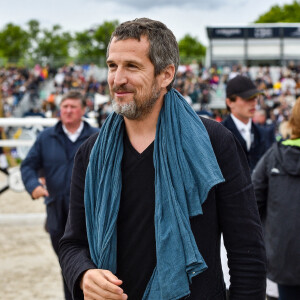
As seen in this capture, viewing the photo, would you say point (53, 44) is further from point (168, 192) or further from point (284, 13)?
point (168, 192)

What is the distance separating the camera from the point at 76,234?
A: 1.97 meters

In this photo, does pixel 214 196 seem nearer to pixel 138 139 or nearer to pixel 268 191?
pixel 138 139

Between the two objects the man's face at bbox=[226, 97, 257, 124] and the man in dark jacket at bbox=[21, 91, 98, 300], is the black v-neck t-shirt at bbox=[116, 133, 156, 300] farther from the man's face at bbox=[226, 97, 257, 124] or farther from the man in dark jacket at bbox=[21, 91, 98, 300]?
the man in dark jacket at bbox=[21, 91, 98, 300]

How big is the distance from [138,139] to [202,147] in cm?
28

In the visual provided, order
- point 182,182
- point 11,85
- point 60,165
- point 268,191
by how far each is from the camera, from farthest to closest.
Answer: point 11,85
point 60,165
point 268,191
point 182,182

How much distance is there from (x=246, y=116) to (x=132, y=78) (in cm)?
263

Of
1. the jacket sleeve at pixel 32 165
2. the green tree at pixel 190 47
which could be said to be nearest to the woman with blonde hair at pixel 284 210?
the jacket sleeve at pixel 32 165

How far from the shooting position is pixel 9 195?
10.9 metres

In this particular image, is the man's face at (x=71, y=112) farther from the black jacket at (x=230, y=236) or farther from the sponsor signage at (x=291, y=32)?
the sponsor signage at (x=291, y=32)

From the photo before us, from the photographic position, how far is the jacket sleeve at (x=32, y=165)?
455cm

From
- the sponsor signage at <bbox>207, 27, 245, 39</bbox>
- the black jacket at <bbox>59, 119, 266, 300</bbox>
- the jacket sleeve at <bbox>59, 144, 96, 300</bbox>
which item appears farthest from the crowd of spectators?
the black jacket at <bbox>59, 119, 266, 300</bbox>

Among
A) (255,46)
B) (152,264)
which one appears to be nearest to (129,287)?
(152,264)

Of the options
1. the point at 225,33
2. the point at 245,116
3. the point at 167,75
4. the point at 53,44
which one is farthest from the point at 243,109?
the point at 53,44

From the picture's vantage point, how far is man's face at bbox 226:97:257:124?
14.0ft
